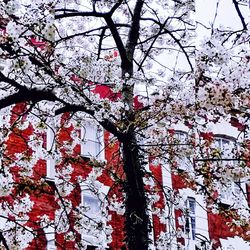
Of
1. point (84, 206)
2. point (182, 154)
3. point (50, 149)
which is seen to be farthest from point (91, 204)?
point (182, 154)

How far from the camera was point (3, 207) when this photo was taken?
2768 mm

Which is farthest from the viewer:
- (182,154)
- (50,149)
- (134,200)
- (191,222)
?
(191,222)

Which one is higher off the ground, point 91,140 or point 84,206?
point 91,140

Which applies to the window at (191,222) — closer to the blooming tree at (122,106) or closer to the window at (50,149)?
the blooming tree at (122,106)

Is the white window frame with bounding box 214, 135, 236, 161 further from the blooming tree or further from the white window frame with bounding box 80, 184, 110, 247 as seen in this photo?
the white window frame with bounding box 80, 184, 110, 247

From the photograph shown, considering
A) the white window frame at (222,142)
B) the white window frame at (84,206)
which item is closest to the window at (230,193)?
the white window frame at (222,142)

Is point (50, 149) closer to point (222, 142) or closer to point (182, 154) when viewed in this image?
point (182, 154)

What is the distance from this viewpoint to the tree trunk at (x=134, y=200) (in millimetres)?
2443

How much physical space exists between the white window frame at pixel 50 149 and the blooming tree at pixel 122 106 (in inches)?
1.1

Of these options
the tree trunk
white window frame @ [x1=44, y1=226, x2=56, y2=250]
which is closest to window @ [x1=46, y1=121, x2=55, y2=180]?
white window frame @ [x1=44, y1=226, x2=56, y2=250]

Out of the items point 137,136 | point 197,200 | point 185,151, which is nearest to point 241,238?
point 197,200

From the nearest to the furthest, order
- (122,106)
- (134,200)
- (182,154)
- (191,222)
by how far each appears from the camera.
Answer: (134,200), (122,106), (182,154), (191,222)

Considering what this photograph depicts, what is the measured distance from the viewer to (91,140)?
3.25 meters

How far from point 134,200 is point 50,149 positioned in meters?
0.61
